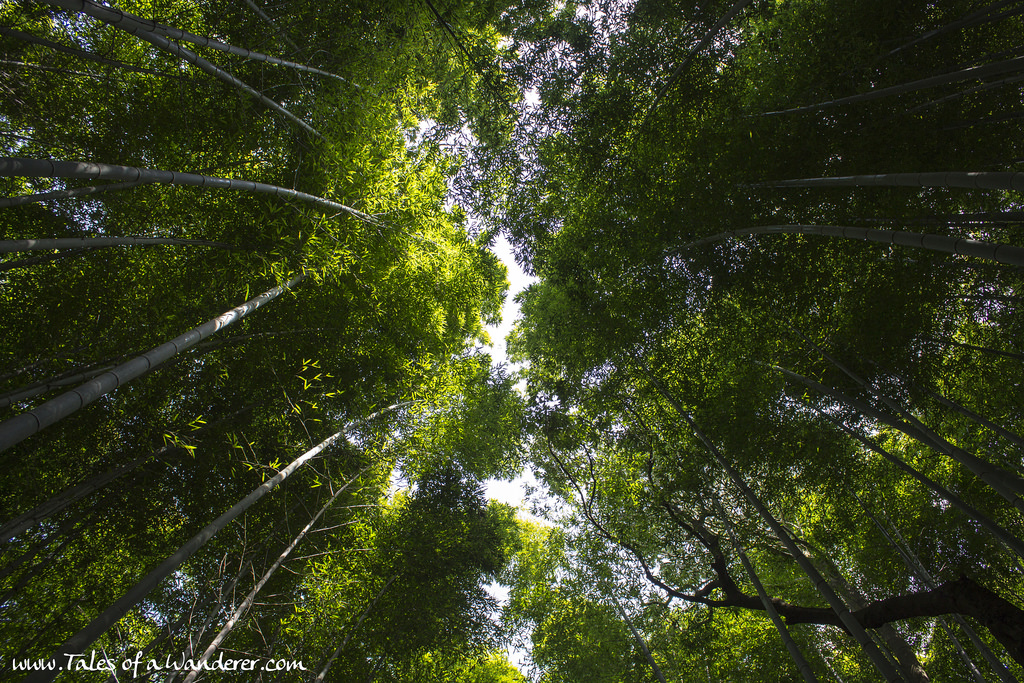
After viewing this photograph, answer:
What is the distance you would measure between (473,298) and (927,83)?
4.46 m

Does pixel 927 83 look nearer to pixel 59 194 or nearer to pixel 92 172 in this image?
pixel 92 172

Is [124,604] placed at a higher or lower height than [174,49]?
lower

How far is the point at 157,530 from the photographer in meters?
4.20

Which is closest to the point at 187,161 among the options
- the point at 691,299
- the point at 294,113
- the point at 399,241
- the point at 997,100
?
the point at 294,113

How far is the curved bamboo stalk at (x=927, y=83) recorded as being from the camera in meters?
2.24

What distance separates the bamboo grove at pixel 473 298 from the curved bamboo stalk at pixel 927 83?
26mm

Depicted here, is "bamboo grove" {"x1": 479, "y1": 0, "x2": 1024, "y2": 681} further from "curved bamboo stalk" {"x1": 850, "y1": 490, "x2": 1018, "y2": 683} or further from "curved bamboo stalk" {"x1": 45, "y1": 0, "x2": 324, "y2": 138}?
"curved bamboo stalk" {"x1": 45, "y1": 0, "x2": 324, "y2": 138}

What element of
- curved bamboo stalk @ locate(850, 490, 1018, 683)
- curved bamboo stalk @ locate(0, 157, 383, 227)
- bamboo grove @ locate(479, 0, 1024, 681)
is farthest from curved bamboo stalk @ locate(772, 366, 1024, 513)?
curved bamboo stalk @ locate(0, 157, 383, 227)

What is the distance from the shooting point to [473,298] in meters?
5.69

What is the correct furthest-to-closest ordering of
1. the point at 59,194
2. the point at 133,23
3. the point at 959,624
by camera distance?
the point at 959,624
the point at 59,194
the point at 133,23

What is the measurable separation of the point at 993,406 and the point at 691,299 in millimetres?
3302

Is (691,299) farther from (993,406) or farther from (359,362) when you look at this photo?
(359,362)

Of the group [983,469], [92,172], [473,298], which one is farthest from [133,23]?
[983,469]

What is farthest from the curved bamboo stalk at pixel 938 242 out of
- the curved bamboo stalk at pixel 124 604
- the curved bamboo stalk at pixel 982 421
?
the curved bamboo stalk at pixel 124 604
